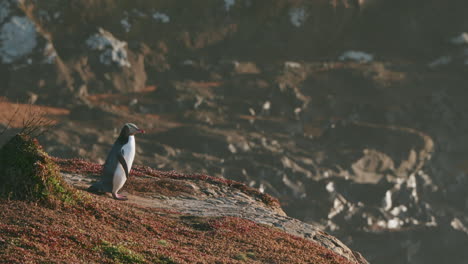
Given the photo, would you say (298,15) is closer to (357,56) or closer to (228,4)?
(357,56)

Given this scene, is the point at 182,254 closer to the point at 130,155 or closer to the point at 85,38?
the point at 130,155

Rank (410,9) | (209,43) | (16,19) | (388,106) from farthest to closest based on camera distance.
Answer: (410,9) → (209,43) → (388,106) → (16,19)

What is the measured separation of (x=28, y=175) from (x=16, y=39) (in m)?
80.5

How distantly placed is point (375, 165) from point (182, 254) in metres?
78.0

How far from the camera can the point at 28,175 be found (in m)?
22.1

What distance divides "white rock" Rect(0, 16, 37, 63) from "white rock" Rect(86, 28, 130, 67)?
28.6 ft

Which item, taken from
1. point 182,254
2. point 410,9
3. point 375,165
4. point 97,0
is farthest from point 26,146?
point 410,9

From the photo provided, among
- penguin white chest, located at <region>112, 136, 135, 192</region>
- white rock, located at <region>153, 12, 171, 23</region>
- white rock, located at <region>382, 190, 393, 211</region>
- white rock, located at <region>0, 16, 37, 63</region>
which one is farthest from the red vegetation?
white rock, located at <region>153, 12, 171, 23</region>

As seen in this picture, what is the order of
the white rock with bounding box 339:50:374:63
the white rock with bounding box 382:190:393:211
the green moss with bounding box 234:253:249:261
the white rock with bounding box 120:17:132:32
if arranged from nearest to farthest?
the green moss with bounding box 234:253:249:261
the white rock with bounding box 382:190:393:211
the white rock with bounding box 120:17:132:32
the white rock with bounding box 339:50:374:63

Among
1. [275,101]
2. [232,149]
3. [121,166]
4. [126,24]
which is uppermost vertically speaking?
[126,24]

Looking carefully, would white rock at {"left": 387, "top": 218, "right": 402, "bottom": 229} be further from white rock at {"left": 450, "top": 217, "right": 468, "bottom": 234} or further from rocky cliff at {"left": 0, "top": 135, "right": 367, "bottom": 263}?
rocky cliff at {"left": 0, "top": 135, "right": 367, "bottom": 263}

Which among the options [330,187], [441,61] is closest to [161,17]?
[330,187]

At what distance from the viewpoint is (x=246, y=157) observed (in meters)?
91.8

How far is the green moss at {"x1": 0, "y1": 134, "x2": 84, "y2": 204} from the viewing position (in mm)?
21930
